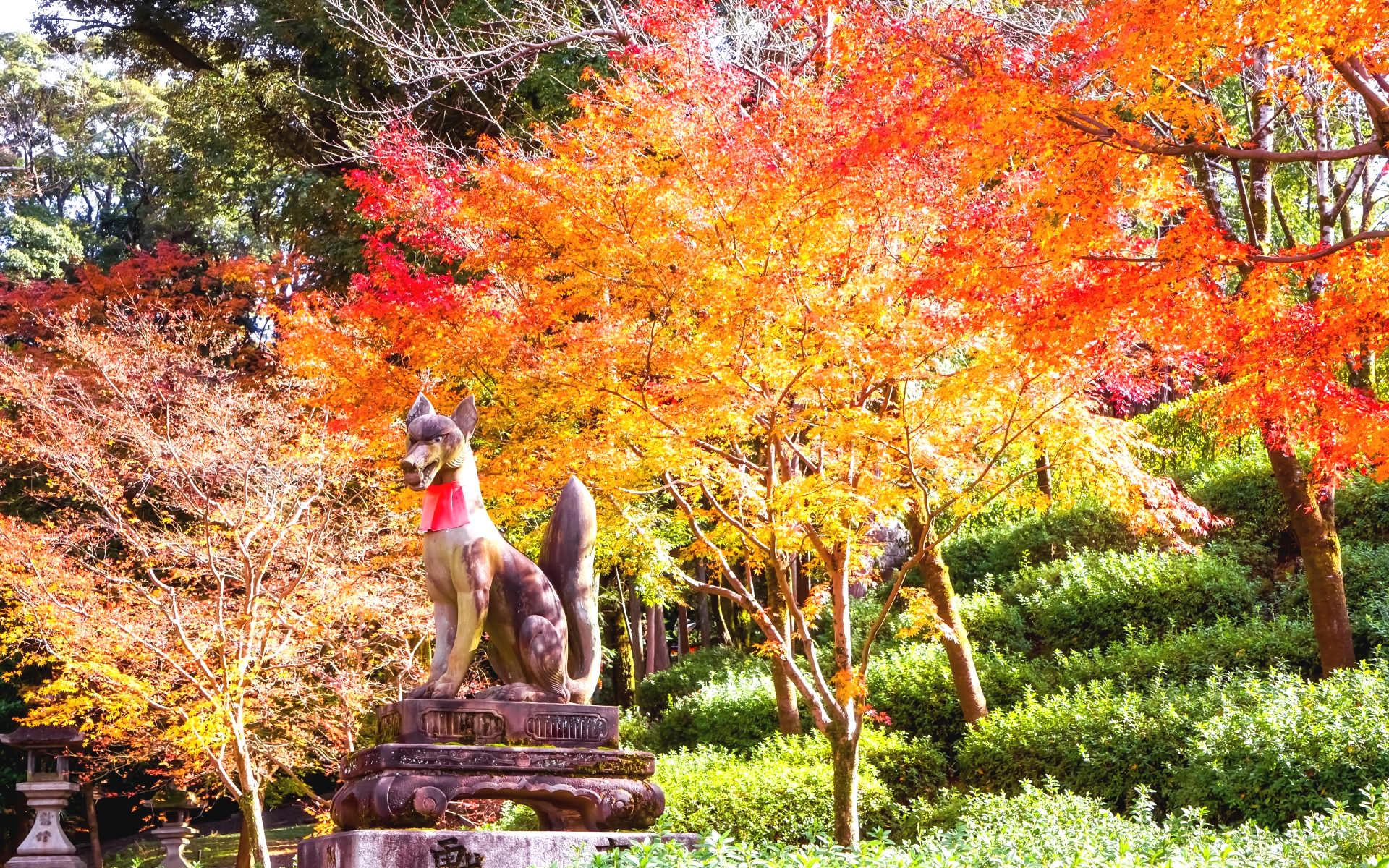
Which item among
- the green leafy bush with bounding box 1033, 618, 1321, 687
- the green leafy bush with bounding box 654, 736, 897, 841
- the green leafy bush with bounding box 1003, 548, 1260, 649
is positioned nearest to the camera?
the green leafy bush with bounding box 654, 736, 897, 841

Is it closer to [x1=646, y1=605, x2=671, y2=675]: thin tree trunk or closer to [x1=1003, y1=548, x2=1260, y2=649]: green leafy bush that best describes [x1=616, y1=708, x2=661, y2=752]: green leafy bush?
[x1=646, y1=605, x2=671, y2=675]: thin tree trunk

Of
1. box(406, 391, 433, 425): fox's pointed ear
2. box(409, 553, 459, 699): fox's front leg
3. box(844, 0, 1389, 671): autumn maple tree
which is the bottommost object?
box(409, 553, 459, 699): fox's front leg

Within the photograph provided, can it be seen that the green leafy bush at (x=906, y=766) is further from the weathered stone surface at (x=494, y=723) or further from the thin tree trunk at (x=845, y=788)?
the weathered stone surface at (x=494, y=723)

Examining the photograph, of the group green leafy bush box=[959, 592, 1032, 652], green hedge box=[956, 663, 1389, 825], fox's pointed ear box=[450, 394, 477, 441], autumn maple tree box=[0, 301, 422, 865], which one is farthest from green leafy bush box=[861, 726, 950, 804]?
fox's pointed ear box=[450, 394, 477, 441]

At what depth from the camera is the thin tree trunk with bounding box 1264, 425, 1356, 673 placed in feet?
35.1

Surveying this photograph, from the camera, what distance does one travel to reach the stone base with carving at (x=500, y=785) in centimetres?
578

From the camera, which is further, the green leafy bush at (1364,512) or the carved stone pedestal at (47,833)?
the carved stone pedestal at (47,833)

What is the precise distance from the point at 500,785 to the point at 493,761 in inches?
5.2

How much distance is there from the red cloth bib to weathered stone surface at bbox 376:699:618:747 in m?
0.95

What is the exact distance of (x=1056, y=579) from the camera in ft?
52.6

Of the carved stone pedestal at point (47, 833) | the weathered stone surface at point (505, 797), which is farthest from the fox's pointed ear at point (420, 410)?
the carved stone pedestal at point (47, 833)

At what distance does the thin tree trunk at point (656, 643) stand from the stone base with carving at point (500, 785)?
1800 cm

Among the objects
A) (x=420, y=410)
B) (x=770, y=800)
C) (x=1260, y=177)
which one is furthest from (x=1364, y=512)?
(x=420, y=410)

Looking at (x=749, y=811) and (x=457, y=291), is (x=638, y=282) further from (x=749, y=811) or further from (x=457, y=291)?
(x=749, y=811)
